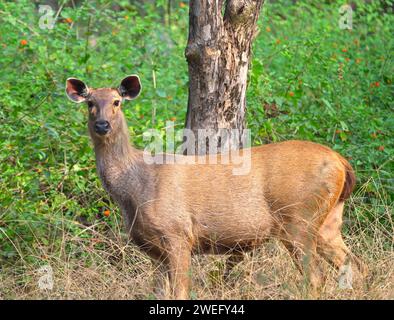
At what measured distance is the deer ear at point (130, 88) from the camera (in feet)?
26.3

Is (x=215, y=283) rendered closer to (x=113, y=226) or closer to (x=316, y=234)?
(x=316, y=234)

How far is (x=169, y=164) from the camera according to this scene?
7.68 meters

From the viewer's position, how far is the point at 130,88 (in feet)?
26.5

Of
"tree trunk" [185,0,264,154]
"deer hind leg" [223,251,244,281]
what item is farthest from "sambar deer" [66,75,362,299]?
"tree trunk" [185,0,264,154]

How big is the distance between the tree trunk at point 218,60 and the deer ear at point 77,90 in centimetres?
103

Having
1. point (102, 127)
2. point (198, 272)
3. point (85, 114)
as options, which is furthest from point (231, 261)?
point (85, 114)

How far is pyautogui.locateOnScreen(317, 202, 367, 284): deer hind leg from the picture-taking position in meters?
7.61

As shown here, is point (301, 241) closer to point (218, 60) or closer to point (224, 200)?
point (224, 200)

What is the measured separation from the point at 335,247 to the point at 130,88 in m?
2.40

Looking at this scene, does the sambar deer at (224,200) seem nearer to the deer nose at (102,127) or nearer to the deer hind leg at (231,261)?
the deer nose at (102,127)

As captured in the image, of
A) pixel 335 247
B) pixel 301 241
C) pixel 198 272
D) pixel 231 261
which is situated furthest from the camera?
pixel 231 261

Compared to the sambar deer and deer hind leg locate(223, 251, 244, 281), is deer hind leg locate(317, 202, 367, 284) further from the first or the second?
deer hind leg locate(223, 251, 244, 281)
